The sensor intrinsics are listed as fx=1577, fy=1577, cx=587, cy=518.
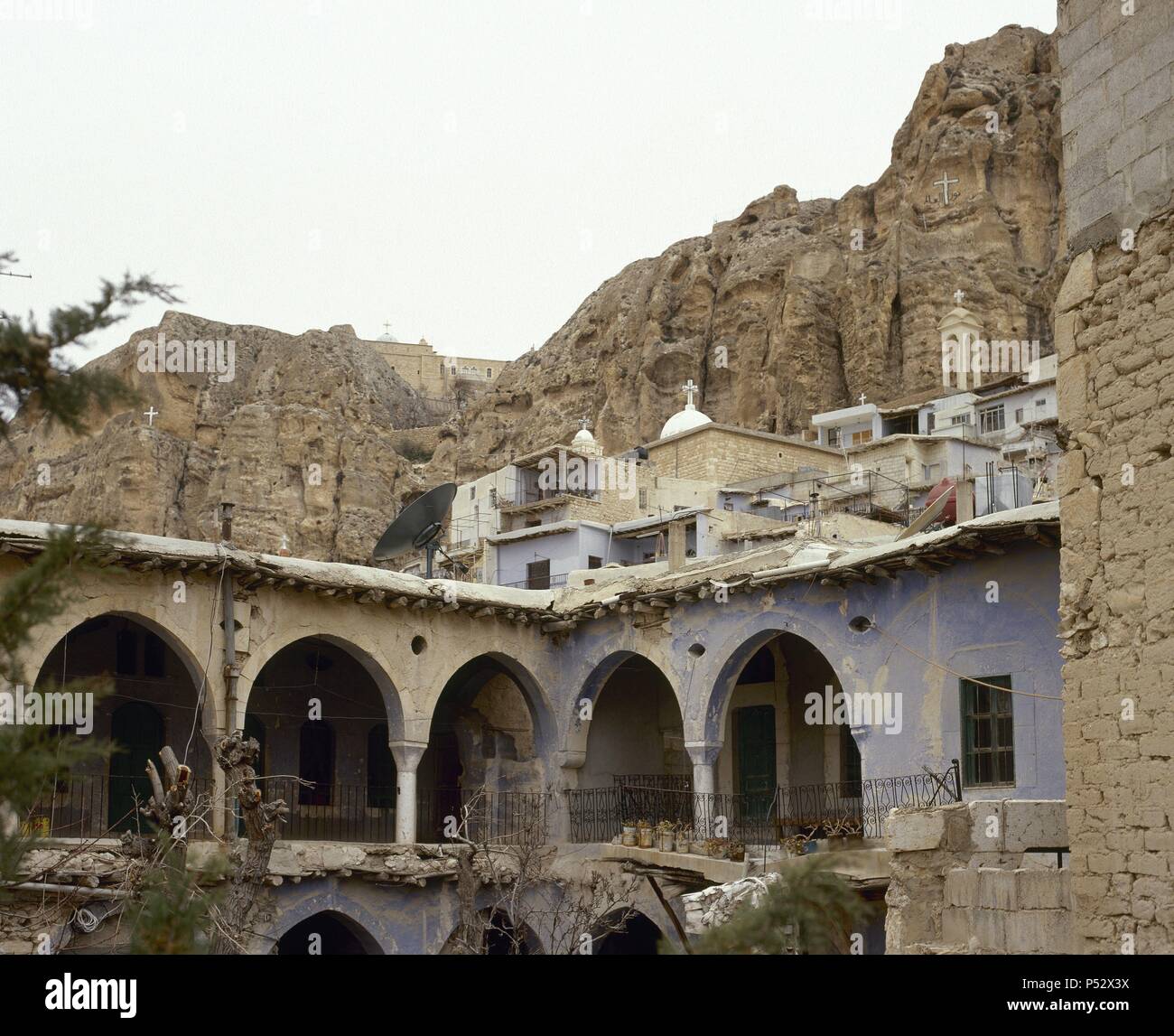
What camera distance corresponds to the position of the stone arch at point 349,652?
75.3 feet

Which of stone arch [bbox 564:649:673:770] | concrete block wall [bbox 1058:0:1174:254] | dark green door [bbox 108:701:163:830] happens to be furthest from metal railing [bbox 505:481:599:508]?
concrete block wall [bbox 1058:0:1174:254]

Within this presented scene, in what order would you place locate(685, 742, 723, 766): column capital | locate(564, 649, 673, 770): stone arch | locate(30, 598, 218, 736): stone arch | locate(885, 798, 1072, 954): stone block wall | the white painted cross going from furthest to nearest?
the white painted cross, locate(564, 649, 673, 770): stone arch, locate(685, 742, 723, 766): column capital, locate(30, 598, 218, 736): stone arch, locate(885, 798, 1072, 954): stone block wall

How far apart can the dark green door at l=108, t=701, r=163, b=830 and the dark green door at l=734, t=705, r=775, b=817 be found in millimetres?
9683

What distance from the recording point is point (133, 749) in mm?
25328

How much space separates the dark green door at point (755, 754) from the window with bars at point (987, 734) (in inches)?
244

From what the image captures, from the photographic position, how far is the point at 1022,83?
61.0 m

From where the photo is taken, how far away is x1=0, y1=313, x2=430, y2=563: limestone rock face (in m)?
54.0

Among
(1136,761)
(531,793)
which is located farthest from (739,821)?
(1136,761)

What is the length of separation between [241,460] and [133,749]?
30403 millimetres

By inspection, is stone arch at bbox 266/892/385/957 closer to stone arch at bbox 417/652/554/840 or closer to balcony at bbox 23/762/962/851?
balcony at bbox 23/762/962/851

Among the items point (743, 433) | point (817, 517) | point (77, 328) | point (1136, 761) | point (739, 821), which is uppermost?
point (743, 433)

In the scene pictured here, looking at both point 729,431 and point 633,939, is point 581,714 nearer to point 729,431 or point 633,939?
point 633,939
